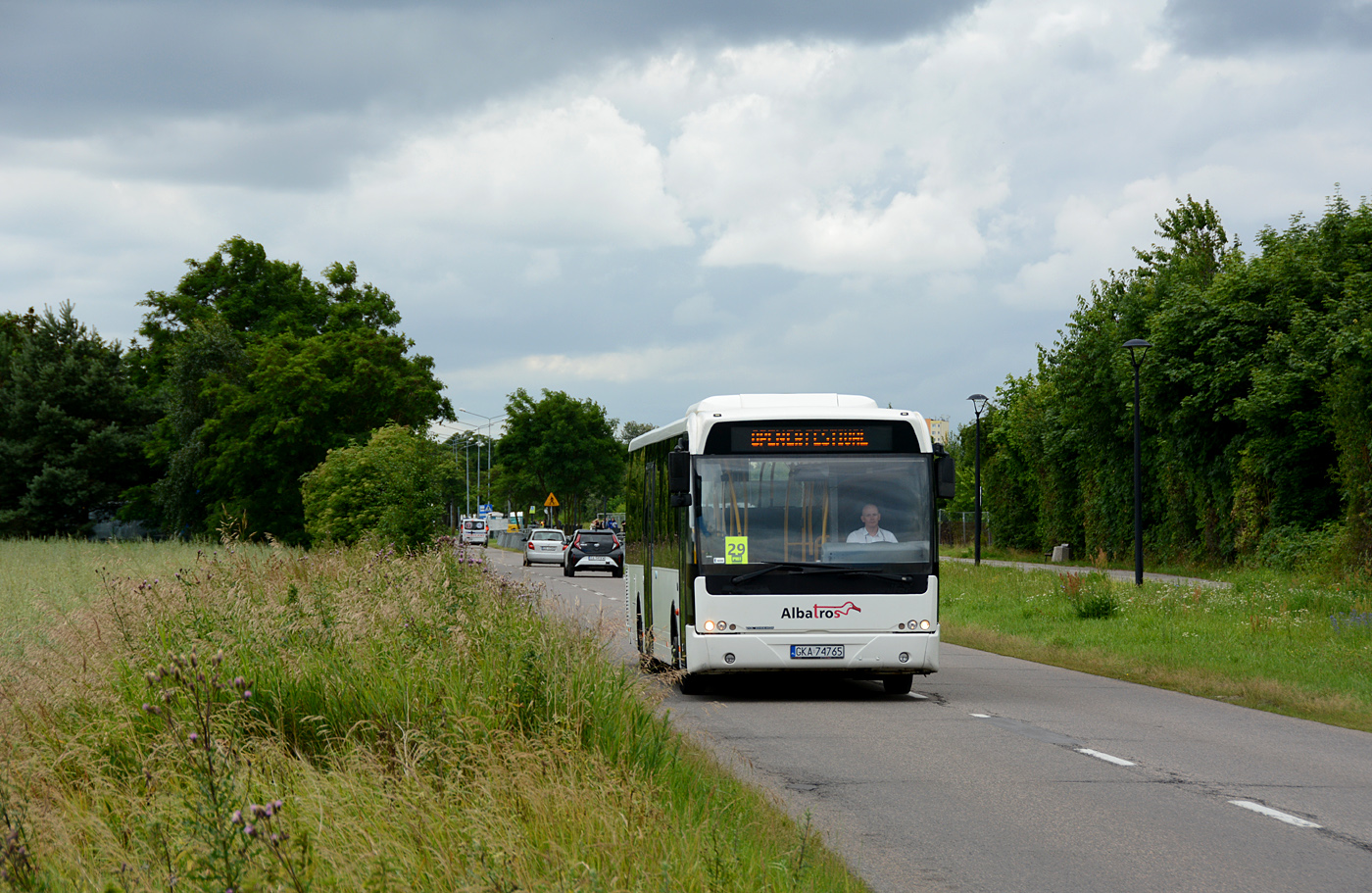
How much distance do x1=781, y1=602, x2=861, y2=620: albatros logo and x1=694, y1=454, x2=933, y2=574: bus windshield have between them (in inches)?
17.0

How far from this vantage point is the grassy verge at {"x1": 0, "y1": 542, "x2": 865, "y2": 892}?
4848mm

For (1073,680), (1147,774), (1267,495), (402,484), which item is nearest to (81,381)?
(402,484)

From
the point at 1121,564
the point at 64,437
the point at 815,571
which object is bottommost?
the point at 1121,564

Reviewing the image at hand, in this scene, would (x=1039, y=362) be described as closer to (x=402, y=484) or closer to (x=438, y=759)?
(x=402, y=484)

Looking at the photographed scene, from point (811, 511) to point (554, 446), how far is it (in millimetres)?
73632

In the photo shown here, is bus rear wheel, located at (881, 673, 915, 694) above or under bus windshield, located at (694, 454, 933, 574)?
under

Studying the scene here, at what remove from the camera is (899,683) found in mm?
14961

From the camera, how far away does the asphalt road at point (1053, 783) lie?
6.84 metres

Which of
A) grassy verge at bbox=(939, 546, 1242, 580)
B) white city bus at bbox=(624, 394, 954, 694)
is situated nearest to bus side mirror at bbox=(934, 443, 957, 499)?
white city bus at bbox=(624, 394, 954, 694)

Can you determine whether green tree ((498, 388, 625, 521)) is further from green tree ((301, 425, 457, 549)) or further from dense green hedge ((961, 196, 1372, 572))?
green tree ((301, 425, 457, 549))

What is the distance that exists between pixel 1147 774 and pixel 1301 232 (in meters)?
32.5

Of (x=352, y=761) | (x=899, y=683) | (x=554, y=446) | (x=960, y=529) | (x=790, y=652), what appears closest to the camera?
(x=352, y=761)

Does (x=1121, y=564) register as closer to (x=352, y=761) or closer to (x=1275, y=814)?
(x=1275, y=814)

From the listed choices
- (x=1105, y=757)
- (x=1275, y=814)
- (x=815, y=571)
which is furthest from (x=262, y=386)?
(x=1275, y=814)
